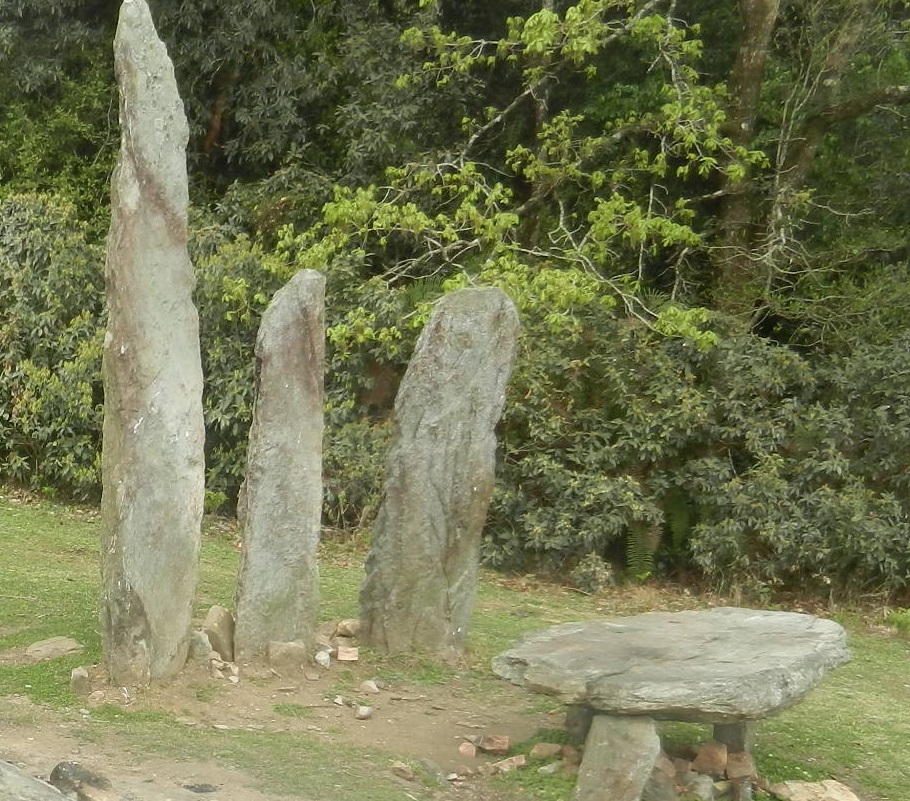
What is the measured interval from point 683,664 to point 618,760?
2.16 feet

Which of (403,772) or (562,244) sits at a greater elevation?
(562,244)

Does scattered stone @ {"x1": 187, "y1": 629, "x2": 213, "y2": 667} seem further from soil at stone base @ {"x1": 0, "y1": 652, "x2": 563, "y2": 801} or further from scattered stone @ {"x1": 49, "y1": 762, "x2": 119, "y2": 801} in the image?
scattered stone @ {"x1": 49, "y1": 762, "x2": 119, "y2": 801}

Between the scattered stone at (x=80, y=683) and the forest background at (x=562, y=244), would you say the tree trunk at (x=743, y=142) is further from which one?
the scattered stone at (x=80, y=683)

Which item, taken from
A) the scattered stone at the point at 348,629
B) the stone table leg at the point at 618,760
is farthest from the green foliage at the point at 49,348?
the stone table leg at the point at 618,760

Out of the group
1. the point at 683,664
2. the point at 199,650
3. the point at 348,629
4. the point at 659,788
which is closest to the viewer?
the point at 659,788

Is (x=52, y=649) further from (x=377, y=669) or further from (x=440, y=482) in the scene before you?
(x=440, y=482)

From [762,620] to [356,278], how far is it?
9.19 m

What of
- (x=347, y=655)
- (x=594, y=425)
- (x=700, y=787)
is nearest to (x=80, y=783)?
(x=347, y=655)

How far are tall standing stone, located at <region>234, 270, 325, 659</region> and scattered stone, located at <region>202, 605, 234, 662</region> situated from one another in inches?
2.7

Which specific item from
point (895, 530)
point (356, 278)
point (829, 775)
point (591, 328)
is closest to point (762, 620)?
point (829, 775)

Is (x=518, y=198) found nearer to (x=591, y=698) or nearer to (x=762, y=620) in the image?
(x=762, y=620)

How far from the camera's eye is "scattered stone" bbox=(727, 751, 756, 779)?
7.20m

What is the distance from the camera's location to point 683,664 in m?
6.99

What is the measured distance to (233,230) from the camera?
17.1m
